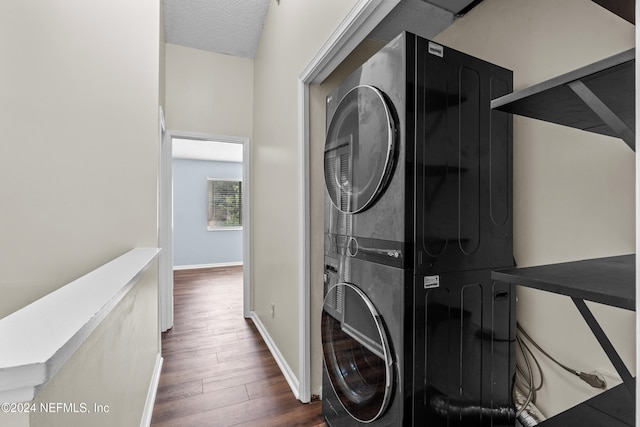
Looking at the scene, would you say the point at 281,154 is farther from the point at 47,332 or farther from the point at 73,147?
the point at 47,332

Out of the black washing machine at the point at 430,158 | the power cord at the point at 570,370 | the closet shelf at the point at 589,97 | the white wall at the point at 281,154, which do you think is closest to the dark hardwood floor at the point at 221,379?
the white wall at the point at 281,154

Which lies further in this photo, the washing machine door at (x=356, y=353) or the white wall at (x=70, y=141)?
the white wall at (x=70, y=141)

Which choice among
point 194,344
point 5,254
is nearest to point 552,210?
point 5,254

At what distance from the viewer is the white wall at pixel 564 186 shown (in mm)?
1074

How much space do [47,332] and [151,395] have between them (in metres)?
1.73

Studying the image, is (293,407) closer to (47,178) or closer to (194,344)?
(194,344)

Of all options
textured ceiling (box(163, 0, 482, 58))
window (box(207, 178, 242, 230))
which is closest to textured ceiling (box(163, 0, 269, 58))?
textured ceiling (box(163, 0, 482, 58))

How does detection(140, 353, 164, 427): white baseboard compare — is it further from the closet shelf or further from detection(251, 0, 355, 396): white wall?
the closet shelf

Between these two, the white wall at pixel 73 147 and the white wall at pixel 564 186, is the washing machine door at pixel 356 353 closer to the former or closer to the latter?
the white wall at pixel 564 186

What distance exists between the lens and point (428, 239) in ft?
3.60

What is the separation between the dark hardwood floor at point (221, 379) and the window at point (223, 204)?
10.7 ft

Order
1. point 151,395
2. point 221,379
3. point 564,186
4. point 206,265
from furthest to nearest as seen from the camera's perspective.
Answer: point 206,265, point 221,379, point 151,395, point 564,186

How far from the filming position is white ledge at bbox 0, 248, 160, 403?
1.41 feet

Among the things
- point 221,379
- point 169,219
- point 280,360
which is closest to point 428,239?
point 280,360
